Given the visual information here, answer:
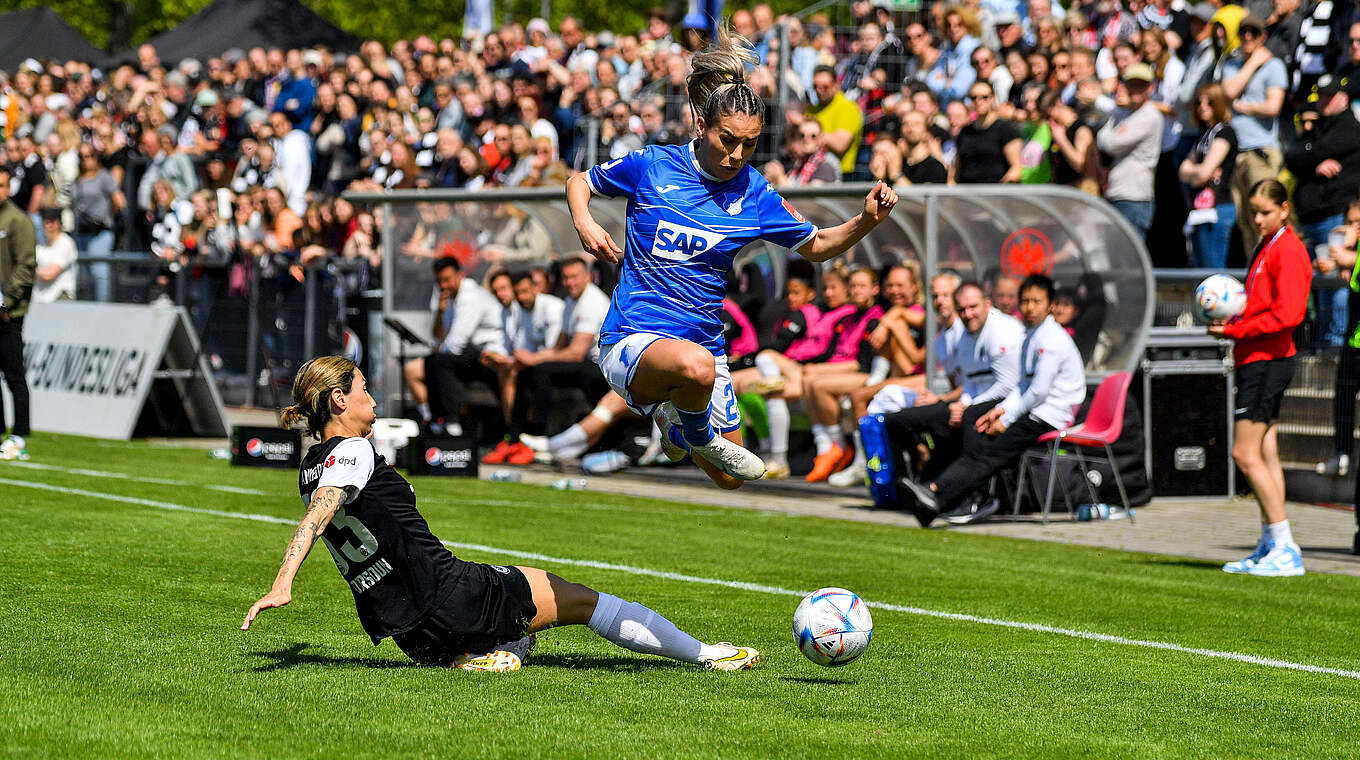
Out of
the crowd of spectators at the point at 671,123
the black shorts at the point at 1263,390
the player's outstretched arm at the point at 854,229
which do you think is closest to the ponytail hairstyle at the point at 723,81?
the player's outstretched arm at the point at 854,229

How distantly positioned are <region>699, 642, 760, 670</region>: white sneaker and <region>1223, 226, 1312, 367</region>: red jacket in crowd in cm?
530

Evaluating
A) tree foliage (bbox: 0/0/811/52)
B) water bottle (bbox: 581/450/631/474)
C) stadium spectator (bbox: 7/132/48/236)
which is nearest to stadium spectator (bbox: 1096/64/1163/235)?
water bottle (bbox: 581/450/631/474)

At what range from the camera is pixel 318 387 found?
6.29 metres

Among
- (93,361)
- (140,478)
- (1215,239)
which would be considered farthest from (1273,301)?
(93,361)

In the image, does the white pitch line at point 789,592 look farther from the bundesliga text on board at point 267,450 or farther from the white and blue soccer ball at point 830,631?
the bundesliga text on board at point 267,450

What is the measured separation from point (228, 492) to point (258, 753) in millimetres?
8544

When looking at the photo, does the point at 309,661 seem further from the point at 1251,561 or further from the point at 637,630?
the point at 1251,561

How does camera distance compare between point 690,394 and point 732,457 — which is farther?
point 732,457

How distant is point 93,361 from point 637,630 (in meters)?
13.5

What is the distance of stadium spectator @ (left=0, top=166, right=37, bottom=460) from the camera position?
15.4 m

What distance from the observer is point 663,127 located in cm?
2128

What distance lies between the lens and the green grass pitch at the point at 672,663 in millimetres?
5508

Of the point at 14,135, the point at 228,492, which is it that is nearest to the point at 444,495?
the point at 228,492

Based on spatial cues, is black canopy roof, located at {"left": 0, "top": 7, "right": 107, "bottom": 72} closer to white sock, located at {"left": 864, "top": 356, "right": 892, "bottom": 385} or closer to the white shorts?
white sock, located at {"left": 864, "top": 356, "right": 892, "bottom": 385}
